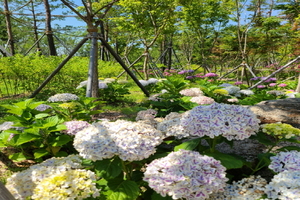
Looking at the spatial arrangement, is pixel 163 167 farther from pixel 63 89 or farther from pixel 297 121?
pixel 63 89

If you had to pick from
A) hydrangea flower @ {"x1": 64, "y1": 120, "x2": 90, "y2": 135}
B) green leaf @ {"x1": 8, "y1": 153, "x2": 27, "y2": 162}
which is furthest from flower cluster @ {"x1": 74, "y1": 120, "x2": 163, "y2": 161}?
green leaf @ {"x1": 8, "y1": 153, "x2": 27, "y2": 162}

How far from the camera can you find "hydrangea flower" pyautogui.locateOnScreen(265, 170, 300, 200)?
3.71ft

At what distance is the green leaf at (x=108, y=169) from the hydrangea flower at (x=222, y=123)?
25.2 inches

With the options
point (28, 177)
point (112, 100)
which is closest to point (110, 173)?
point (28, 177)

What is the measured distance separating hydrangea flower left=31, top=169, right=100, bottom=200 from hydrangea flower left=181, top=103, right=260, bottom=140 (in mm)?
883

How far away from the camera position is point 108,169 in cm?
150

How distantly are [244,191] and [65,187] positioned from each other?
1176mm

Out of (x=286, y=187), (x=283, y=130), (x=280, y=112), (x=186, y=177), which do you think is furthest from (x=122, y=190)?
(x=280, y=112)

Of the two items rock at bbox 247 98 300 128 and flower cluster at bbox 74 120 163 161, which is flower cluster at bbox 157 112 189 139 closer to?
flower cluster at bbox 74 120 163 161

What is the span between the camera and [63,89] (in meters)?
7.48

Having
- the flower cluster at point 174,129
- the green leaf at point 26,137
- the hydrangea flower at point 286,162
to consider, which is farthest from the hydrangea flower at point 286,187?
the green leaf at point 26,137

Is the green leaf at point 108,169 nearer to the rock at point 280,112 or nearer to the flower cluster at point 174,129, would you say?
the flower cluster at point 174,129

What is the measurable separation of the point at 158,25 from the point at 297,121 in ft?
26.0

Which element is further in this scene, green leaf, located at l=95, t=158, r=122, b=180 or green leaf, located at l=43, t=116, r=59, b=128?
green leaf, located at l=43, t=116, r=59, b=128
